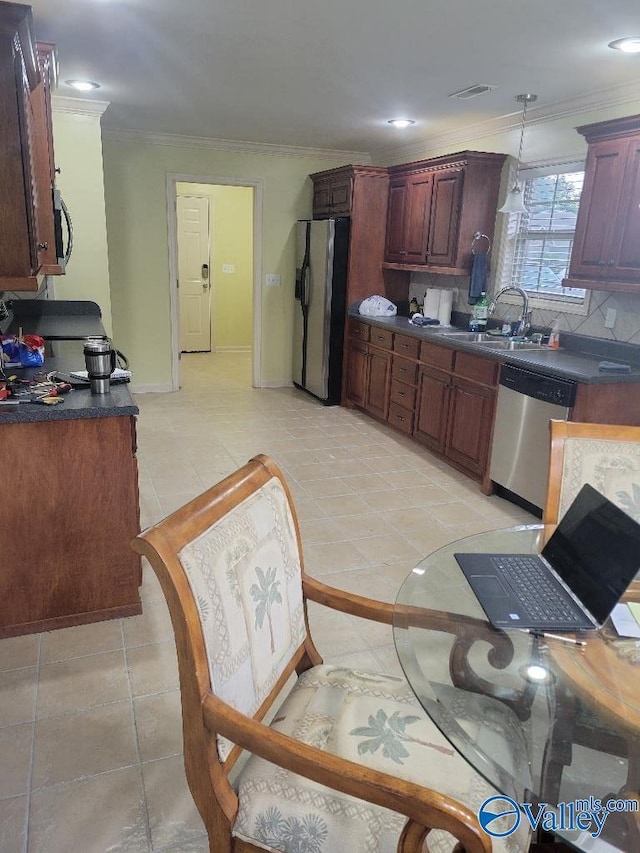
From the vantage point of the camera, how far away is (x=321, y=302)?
5.70m

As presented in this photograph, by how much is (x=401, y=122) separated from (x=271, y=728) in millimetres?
4556

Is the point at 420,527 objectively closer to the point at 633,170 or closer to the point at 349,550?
the point at 349,550

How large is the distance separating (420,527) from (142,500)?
158cm

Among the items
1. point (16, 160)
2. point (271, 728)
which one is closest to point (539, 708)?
point (271, 728)

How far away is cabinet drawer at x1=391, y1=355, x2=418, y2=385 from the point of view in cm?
473

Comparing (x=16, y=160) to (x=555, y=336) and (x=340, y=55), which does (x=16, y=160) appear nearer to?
(x=340, y=55)

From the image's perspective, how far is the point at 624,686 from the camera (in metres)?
1.17

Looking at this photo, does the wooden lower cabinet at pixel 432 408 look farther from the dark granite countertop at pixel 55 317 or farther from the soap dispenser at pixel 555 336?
the dark granite countertop at pixel 55 317

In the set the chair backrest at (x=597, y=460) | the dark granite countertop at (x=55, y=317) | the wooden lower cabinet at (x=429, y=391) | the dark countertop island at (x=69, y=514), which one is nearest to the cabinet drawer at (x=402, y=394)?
the wooden lower cabinet at (x=429, y=391)

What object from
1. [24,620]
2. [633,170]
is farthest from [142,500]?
[633,170]

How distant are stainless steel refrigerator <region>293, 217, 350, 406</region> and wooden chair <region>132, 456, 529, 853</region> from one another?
441cm

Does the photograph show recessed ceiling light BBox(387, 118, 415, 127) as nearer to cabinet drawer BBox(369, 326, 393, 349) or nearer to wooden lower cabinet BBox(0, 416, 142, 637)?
cabinet drawer BBox(369, 326, 393, 349)

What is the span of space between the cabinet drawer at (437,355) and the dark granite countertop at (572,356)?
5 centimetres

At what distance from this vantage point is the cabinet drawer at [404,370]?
15.5 ft
